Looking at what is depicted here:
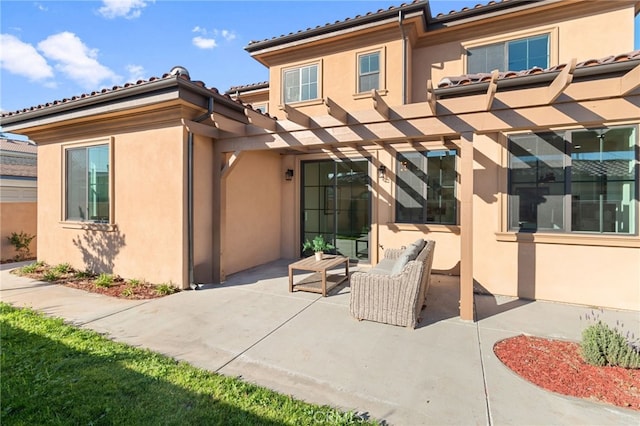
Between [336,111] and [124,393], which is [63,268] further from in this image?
[336,111]

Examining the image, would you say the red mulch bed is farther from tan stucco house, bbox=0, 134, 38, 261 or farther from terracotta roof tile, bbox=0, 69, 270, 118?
tan stucco house, bbox=0, 134, 38, 261

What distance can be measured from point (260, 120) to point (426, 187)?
15.3 feet

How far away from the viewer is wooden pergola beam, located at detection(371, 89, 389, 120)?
459 centimetres

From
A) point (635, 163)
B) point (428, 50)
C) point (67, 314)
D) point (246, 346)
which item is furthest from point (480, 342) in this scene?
point (428, 50)

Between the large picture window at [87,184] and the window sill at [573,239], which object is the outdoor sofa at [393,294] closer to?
the window sill at [573,239]

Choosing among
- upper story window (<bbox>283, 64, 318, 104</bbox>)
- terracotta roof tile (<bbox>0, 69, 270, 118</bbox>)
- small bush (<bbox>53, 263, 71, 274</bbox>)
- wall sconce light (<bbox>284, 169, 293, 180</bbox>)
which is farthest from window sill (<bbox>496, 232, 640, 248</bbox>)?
small bush (<bbox>53, 263, 71, 274</bbox>)

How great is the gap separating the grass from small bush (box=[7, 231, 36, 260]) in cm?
769

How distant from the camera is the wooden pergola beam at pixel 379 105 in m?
4.59

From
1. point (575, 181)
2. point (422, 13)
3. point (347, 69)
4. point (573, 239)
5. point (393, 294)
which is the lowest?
point (393, 294)

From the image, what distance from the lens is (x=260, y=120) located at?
575 centimetres

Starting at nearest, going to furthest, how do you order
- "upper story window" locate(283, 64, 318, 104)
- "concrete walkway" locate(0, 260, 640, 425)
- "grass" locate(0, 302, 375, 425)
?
"grass" locate(0, 302, 375, 425), "concrete walkway" locate(0, 260, 640, 425), "upper story window" locate(283, 64, 318, 104)

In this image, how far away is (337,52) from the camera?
8.90 metres

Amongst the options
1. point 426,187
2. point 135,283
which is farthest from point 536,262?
point 135,283

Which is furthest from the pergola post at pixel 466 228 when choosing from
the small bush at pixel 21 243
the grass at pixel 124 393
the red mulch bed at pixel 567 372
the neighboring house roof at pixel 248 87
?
the small bush at pixel 21 243
